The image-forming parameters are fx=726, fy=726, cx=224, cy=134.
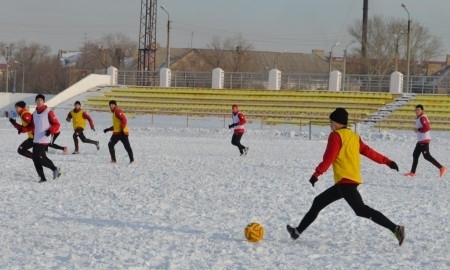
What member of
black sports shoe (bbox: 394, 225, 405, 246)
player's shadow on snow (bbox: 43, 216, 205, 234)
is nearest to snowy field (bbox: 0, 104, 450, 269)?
player's shadow on snow (bbox: 43, 216, 205, 234)

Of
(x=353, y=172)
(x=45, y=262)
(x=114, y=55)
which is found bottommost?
(x=45, y=262)

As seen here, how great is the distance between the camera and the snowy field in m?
7.16

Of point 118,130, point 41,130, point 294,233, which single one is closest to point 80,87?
point 118,130

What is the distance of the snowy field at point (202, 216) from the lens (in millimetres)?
7164

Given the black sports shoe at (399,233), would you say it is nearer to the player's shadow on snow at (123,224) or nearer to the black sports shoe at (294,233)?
the black sports shoe at (294,233)

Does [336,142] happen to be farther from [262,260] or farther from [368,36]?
[368,36]

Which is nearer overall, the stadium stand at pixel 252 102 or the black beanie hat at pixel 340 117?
the black beanie hat at pixel 340 117

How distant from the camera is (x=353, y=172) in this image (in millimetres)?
7852

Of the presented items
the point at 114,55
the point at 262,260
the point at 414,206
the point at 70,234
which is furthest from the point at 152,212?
the point at 114,55

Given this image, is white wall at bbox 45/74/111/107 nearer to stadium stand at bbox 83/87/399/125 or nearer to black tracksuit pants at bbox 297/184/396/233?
stadium stand at bbox 83/87/399/125

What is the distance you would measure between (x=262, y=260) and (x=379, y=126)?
2867 cm

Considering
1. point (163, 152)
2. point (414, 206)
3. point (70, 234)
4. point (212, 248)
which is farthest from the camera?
point (163, 152)

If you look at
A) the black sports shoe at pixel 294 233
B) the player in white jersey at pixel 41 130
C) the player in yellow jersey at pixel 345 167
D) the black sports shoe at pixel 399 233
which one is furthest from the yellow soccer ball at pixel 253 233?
the player in white jersey at pixel 41 130

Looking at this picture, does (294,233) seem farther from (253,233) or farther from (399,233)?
(399,233)
